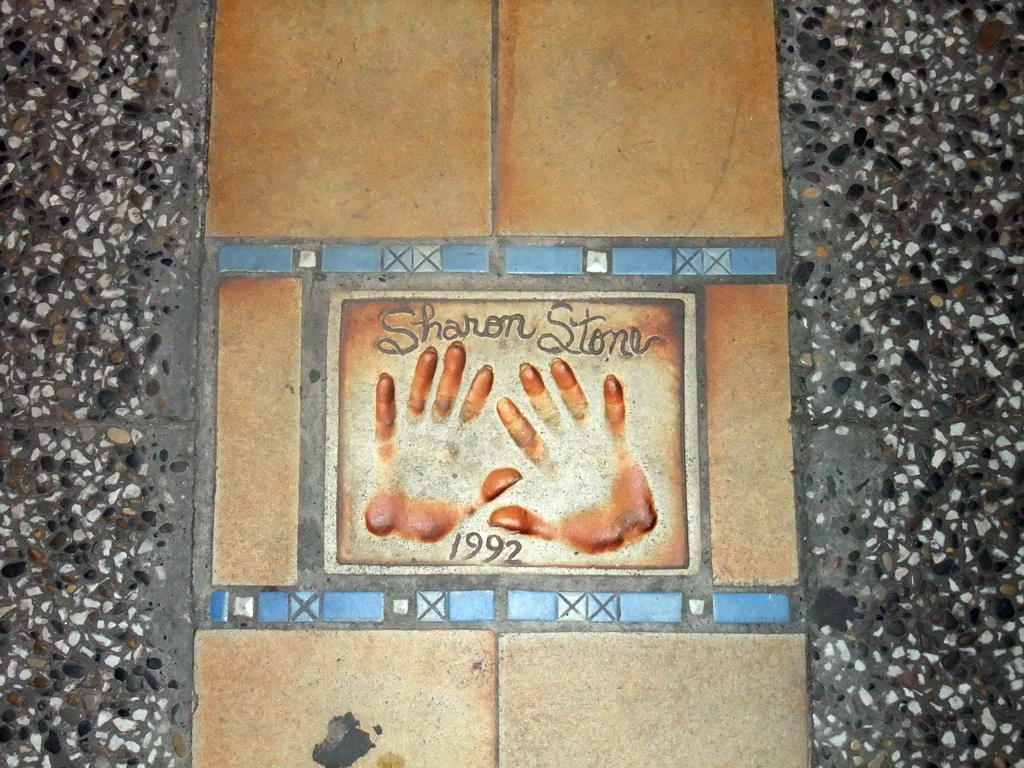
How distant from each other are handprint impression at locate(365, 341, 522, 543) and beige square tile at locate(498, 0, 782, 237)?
22cm

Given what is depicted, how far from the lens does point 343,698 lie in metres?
1.18

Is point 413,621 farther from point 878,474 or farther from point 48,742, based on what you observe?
point 878,474

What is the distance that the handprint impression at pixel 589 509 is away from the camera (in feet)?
3.93

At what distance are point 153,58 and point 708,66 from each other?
2.73 feet

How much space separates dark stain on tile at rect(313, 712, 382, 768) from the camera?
1.17 m

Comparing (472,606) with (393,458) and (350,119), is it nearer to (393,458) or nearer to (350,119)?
(393,458)

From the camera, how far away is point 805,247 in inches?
48.6

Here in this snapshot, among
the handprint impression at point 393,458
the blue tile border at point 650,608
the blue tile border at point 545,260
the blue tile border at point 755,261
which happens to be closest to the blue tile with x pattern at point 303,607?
the handprint impression at point 393,458

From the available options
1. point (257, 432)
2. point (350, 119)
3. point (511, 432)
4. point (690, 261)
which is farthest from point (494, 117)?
point (257, 432)

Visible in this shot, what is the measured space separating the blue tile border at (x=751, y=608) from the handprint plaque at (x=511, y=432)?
7 cm

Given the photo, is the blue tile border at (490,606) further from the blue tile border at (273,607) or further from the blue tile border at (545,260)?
the blue tile border at (545,260)

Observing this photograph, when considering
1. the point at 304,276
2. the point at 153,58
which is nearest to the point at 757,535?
the point at 304,276

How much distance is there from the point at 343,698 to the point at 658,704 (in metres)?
0.44

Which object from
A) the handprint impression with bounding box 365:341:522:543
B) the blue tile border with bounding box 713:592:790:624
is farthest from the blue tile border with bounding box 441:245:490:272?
the blue tile border with bounding box 713:592:790:624
